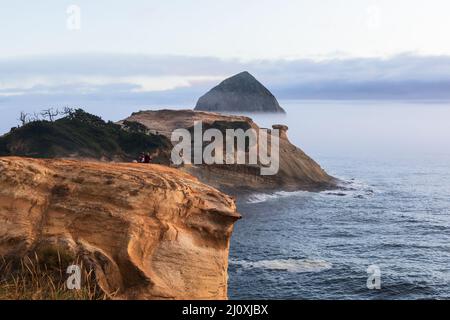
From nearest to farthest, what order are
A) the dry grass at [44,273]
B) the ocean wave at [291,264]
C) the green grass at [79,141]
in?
the dry grass at [44,273] < the ocean wave at [291,264] < the green grass at [79,141]

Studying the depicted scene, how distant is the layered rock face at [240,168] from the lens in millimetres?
58934

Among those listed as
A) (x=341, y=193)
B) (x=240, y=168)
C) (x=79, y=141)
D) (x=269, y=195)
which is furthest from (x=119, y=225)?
(x=341, y=193)

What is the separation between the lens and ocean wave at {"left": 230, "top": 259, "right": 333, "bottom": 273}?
3375cm

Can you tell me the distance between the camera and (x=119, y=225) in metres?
11.6

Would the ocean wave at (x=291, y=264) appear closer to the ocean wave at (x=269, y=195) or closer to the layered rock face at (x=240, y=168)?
the ocean wave at (x=269, y=195)

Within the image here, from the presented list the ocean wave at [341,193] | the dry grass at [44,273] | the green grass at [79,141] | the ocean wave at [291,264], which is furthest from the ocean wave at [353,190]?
the dry grass at [44,273]

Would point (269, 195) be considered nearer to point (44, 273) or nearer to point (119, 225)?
point (119, 225)

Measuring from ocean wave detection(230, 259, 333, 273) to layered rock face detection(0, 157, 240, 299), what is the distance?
70.0 feet

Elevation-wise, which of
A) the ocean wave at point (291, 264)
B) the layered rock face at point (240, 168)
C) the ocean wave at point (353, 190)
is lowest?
the ocean wave at point (291, 264)

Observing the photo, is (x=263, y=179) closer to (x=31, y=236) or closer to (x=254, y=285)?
(x=254, y=285)

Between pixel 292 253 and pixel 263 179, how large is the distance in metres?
25.3

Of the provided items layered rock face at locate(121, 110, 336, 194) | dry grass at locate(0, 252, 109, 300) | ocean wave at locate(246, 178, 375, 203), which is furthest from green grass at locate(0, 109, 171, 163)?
dry grass at locate(0, 252, 109, 300)

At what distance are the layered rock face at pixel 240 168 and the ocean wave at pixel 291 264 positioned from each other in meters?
Result: 22.6

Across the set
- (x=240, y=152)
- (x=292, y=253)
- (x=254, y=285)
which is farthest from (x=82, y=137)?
(x=254, y=285)
